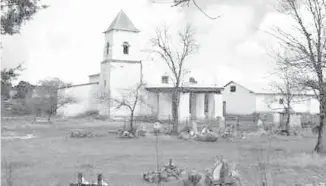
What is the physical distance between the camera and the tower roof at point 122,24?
205 ft

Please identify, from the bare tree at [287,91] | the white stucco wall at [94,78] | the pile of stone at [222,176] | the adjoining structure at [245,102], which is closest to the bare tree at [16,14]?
the pile of stone at [222,176]

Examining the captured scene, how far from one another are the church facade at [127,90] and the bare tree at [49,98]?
131 centimetres

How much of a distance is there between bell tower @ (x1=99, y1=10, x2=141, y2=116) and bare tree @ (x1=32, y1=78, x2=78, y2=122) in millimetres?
4785

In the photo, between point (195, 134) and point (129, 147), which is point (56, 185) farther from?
point (195, 134)

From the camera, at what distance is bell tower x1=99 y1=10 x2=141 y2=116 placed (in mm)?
61875

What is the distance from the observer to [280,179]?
13.9 meters

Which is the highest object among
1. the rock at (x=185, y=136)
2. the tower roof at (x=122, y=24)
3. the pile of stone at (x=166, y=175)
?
the tower roof at (x=122, y=24)

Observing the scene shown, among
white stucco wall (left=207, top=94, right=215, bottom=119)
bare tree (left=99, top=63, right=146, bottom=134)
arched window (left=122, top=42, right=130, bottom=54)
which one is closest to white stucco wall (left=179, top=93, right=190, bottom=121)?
white stucco wall (left=207, top=94, right=215, bottom=119)

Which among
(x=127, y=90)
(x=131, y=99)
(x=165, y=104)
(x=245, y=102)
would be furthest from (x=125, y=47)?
(x=245, y=102)

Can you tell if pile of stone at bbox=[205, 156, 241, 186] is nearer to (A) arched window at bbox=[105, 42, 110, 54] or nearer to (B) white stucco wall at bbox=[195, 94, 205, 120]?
(B) white stucco wall at bbox=[195, 94, 205, 120]

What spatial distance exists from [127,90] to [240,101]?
19.0 m

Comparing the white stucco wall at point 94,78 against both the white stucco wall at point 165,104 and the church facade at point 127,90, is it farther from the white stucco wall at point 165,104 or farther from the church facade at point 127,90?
the white stucco wall at point 165,104

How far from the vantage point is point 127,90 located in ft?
198

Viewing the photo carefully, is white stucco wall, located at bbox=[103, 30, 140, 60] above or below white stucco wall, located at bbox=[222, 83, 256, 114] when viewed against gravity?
above
